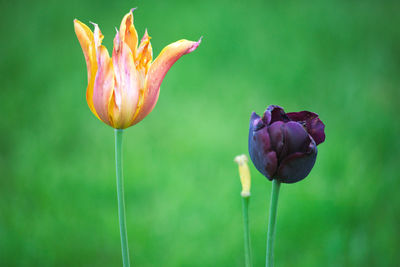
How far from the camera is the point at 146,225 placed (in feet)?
4.81

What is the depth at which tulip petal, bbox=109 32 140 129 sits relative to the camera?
21.4 inches

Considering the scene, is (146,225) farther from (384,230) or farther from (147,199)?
(384,230)

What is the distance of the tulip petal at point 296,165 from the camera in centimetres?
49

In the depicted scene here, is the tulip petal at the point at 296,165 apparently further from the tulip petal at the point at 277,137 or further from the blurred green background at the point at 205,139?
the blurred green background at the point at 205,139

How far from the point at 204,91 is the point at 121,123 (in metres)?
1.69

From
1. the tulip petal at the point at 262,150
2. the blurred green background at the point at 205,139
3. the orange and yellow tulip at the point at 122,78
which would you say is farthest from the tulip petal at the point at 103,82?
the blurred green background at the point at 205,139

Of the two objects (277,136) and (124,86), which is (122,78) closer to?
(124,86)

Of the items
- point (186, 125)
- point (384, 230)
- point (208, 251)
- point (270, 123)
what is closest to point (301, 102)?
point (186, 125)

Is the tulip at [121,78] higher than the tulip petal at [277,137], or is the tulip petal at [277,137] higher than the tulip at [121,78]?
the tulip at [121,78]

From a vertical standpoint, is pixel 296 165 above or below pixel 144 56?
below

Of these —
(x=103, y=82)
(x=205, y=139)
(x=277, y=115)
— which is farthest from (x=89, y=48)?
(x=205, y=139)

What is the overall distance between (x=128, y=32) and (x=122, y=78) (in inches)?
2.8

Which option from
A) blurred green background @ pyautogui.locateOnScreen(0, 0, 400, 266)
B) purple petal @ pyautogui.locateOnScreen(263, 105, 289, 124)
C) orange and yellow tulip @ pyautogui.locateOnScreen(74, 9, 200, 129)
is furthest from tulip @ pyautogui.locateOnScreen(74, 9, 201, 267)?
blurred green background @ pyautogui.locateOnScreen(0, 0, 400, 266)

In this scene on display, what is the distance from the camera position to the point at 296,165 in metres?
0.49
